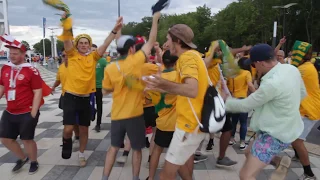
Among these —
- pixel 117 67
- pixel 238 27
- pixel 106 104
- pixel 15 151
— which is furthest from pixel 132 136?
pixel 238 27

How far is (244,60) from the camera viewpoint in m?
4.54

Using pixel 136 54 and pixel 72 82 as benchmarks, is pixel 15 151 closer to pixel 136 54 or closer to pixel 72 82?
pixel 72 82

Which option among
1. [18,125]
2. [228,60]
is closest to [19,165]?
[18,125]

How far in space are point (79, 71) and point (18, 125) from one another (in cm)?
109

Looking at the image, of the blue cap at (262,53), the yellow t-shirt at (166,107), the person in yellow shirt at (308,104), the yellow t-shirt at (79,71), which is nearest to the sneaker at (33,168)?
the yellow t-shirt at (79,71)

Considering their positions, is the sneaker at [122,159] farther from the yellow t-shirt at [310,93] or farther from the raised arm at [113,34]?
the yellow t-shirt at [310,93]

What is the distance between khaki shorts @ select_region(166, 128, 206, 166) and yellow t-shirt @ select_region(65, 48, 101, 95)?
1969mm

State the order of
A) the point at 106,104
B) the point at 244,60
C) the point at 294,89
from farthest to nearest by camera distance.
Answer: the point at 106,104, the point at 244,60, the point at 294,89

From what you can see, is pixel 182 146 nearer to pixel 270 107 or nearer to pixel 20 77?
pixel 270 107

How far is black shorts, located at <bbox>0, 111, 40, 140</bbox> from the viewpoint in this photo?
388 cm

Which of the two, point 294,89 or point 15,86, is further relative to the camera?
point 15,86

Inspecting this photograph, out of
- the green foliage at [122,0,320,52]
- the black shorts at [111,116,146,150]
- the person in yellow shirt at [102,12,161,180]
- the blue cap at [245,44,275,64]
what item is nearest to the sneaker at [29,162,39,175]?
the person in yellow shirt at [102,12,161,180]

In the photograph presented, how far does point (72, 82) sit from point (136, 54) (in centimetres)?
133

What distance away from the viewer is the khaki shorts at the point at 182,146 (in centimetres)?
251
